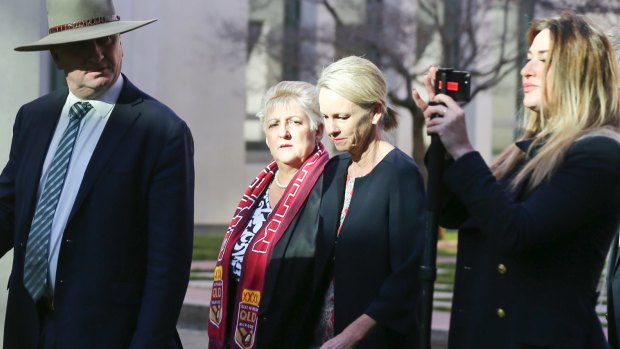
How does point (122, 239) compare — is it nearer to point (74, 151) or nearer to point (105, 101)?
point (74, 151)

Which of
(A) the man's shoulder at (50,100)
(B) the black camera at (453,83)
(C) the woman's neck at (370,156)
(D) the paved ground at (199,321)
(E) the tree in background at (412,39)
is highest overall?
(B) the black camera at (453,83)

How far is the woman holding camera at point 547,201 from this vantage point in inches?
145

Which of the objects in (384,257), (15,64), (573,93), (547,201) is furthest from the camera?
(15,64)

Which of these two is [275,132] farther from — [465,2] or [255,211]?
[465,2]

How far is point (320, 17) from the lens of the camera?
2786 centimetres

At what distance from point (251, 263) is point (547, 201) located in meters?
1.76

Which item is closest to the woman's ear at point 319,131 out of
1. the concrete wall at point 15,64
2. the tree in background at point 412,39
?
the concrete wall at point 15,64

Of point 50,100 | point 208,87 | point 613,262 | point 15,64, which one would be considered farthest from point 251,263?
point 208,87

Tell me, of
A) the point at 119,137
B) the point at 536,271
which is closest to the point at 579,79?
the point at 536,271

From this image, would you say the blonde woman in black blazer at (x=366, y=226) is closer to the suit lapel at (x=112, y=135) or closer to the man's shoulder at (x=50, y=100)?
the suit lapel at (x=112, y=135)

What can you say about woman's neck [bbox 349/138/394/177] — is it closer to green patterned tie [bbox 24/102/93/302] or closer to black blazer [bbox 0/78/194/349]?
black blazer [bbox 0/78/194/349]

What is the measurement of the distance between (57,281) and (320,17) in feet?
78.4

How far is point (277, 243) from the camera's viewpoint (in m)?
5.17

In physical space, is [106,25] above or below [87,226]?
above
